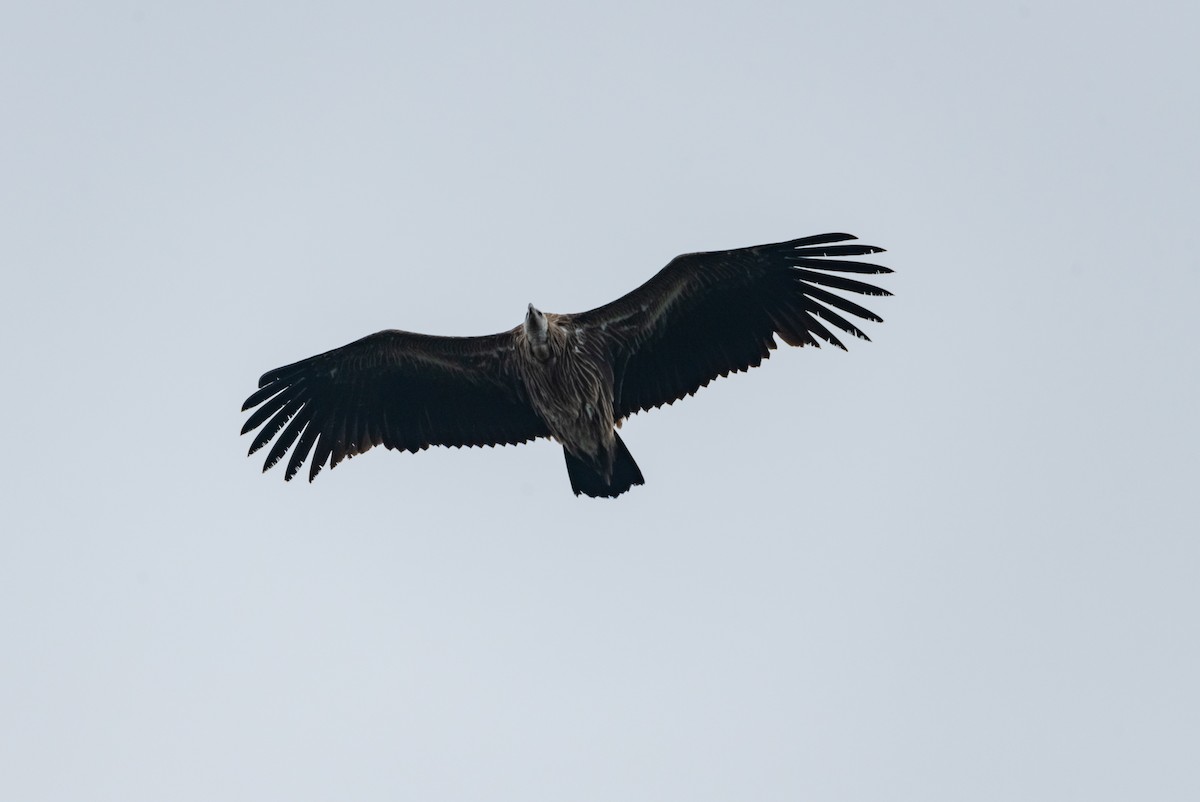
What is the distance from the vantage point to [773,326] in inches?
658

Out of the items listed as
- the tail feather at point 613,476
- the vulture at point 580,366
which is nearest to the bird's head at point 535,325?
the vulture at point 580,366

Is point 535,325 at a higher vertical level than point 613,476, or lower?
higher

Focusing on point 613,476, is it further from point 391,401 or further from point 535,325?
point 391,401

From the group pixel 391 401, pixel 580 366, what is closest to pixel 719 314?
pixel 580 366

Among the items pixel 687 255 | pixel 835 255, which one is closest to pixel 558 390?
pixel 687 255

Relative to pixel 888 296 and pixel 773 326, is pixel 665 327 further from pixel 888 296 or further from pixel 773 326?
pixel 888 296

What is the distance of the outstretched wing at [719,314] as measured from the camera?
16344mm

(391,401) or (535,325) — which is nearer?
(535,325)

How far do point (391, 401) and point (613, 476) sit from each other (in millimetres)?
2469

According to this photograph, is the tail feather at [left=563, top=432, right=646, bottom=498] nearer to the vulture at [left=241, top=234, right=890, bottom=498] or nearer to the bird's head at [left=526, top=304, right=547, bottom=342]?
the vulture at [left=241, top=234, right=890, bottom=498]

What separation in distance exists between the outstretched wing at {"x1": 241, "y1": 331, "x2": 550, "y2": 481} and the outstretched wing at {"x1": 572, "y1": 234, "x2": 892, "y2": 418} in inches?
42.6

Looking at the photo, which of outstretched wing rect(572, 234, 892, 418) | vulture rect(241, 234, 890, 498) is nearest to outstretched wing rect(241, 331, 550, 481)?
vulture rect(241, 234, 890, 498)

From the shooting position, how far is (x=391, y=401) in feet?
57.2

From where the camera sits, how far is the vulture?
16.4 m
